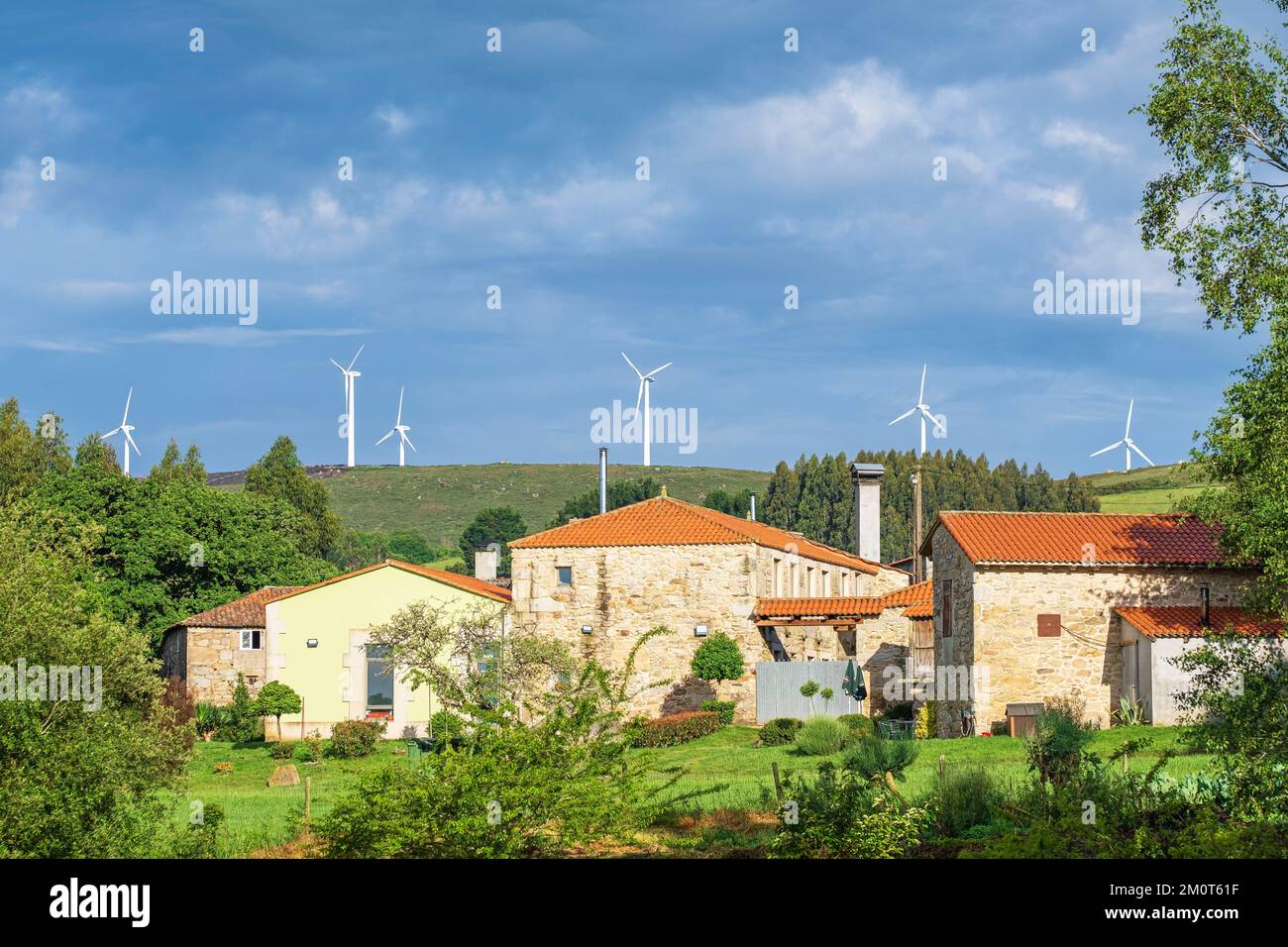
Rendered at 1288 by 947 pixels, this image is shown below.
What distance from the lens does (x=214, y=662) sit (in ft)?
179

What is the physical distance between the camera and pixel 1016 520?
40.5m

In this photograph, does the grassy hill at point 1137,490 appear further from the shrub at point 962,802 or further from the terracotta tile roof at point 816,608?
the shrub at point 962,802

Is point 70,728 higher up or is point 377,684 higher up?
point 70,728

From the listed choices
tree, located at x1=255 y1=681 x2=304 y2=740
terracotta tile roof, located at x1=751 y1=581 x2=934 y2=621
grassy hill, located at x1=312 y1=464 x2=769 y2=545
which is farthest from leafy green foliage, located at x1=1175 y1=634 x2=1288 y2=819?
grassy hill, located at x1=312 y1=464 x2=769 y2=545

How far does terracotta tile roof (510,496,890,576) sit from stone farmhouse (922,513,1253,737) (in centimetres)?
1181

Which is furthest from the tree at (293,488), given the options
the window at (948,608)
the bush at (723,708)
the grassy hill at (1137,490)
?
the window at (948,608)

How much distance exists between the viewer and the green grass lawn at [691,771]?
22.1m

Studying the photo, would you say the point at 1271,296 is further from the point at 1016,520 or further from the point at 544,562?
the point at 544,562

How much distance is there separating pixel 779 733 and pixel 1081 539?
10283 millimetres

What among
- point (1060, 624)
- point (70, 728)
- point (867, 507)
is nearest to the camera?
point (70, 728)

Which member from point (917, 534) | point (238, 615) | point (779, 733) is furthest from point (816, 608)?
point (238, 615)

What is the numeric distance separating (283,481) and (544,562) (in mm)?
45656

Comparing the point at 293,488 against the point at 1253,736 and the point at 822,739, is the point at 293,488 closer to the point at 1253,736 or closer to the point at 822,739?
the point at 822,739

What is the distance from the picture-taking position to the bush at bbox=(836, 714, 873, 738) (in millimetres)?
35344
